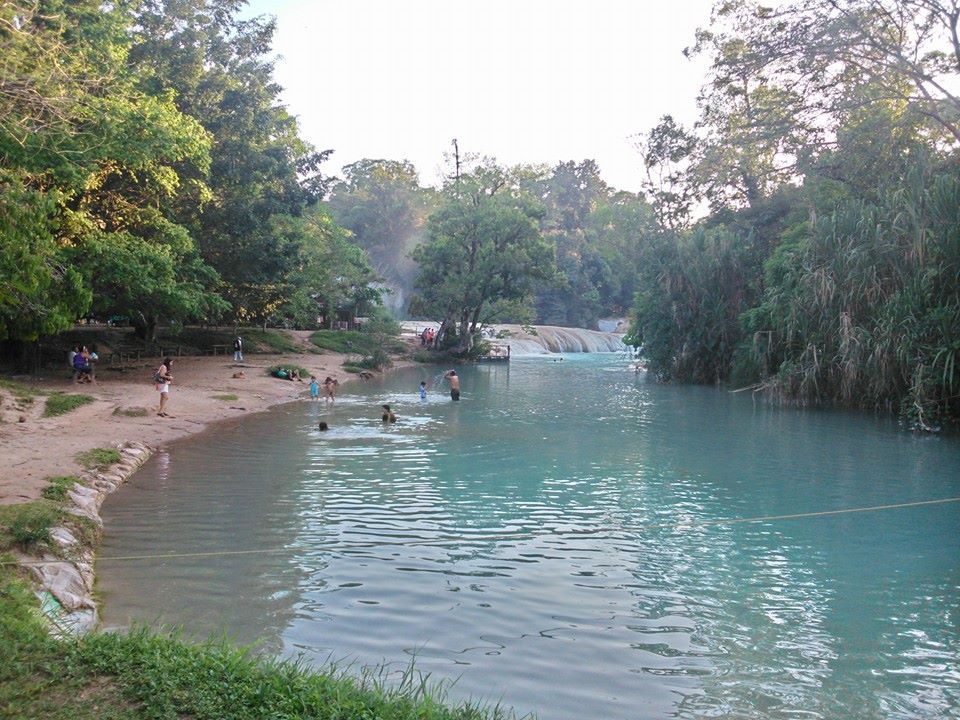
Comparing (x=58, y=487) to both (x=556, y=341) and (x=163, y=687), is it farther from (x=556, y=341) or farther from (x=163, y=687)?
(x=556, y=341)

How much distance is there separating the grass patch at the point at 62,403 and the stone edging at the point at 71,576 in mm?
7075

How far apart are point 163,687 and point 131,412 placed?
55.2 feet

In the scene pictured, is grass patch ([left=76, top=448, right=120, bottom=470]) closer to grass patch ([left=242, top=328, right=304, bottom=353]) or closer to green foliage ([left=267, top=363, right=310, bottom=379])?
green foliage ([left=267, top=363, right=310, bottom=379])

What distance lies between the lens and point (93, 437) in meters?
16.3

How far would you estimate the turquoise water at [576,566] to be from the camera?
681 cm

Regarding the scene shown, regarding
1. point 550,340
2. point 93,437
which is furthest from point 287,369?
point 550,340

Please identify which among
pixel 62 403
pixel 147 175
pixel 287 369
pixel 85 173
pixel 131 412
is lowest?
pixel 131 412

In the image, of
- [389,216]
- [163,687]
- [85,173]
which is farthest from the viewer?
[389,216]

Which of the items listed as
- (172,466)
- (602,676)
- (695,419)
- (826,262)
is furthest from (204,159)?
(602,676)

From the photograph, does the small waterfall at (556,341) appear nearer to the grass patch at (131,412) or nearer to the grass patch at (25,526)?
the grass patch at (131,412)

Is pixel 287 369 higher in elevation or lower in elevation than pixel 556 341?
Result: lower

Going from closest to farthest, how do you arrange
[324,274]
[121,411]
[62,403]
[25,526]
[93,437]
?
[25,526] < [93,437] < [62,403] < [121,411] < [324,274]

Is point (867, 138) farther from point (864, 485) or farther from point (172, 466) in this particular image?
point (172, 466)

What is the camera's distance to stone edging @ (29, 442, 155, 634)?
716cm
